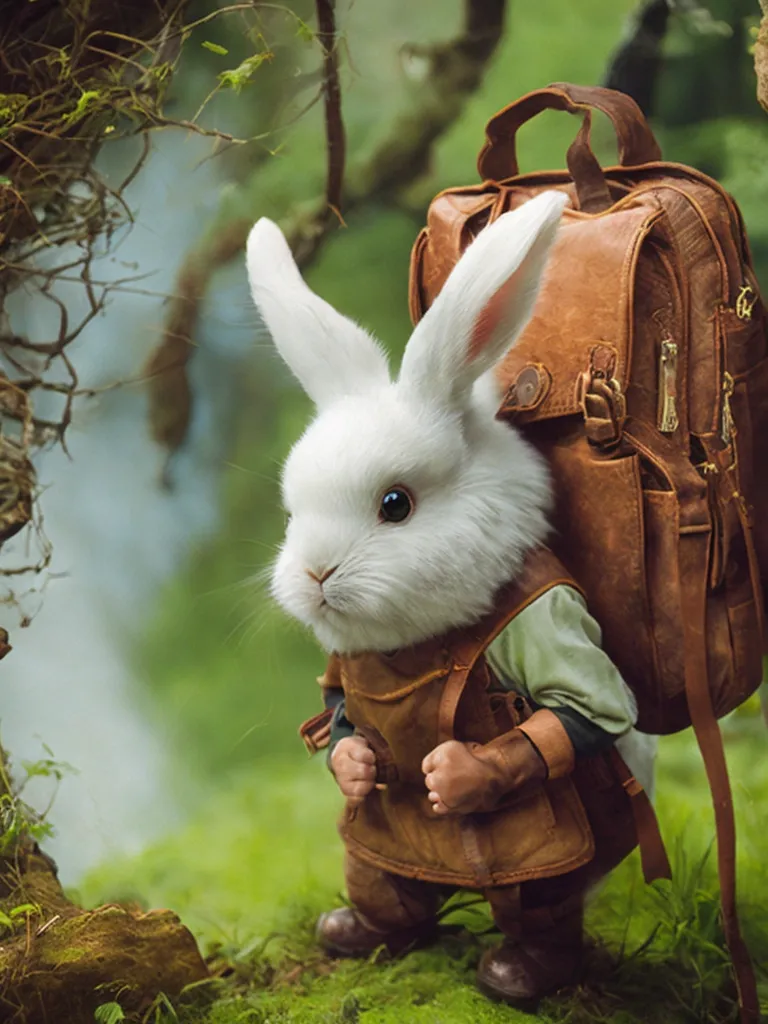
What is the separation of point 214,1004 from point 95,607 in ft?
2.32

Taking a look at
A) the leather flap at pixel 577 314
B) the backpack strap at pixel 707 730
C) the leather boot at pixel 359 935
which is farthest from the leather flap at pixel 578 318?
the leather boot at pixel 359 935

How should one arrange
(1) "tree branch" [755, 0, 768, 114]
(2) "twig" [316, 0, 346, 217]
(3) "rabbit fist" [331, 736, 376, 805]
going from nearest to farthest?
(3) "rabbit fist" [331, 736, 376, 805] < (1) "tree branch" [755, 0, 768, 114] < (2) "twig" [316, 0, 346, 217]

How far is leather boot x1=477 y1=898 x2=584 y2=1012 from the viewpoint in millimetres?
1303

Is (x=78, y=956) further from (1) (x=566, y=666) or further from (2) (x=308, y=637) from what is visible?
(1) (x=566, y=666)

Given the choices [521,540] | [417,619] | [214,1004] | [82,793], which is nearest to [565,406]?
[521,540]

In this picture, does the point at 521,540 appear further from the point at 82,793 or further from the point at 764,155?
the point at 82,793

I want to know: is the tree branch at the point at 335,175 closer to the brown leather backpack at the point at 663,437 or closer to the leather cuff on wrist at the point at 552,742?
the brown leather backpack at the point at 663,437

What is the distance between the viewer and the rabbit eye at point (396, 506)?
119cm

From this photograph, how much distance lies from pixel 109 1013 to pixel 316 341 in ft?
2.85

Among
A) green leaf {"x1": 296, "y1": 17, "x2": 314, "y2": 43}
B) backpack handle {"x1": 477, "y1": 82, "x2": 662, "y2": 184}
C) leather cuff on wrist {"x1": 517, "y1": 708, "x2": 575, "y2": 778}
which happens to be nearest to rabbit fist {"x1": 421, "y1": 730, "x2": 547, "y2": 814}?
leather cuff on wrist {"x1": 517, "y1": 708, "x2": 575, "y2": 778}

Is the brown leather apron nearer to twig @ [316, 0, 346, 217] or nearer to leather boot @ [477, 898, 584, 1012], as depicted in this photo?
leather boot @ [477, 898, 584, 1012]

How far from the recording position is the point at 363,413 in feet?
4.06

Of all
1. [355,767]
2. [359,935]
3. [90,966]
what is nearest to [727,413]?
[355,767]

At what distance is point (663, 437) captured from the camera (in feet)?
4.03
